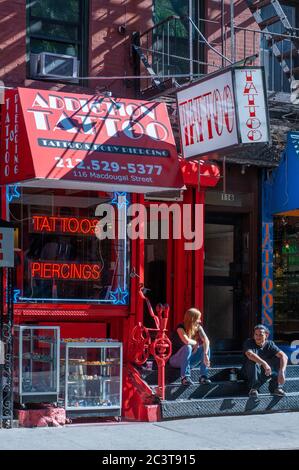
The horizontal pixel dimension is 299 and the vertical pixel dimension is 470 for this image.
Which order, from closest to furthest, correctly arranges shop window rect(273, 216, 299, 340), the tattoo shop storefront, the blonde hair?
the tattoo shop storefront → the blonde hair → shop window rect(273, 216, 299, 340)

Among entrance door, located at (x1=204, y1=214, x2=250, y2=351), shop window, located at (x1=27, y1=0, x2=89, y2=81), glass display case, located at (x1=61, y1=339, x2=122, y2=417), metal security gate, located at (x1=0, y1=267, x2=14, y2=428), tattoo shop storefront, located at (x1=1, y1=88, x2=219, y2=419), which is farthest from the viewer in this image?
entrance door, located at (x1=204, y1=214, x2=250, y2=351)

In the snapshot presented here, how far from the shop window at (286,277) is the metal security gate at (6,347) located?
4871 millimetres

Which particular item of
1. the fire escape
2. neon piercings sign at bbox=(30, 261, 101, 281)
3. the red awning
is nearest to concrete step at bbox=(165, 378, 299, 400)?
neon piercings sign at bbox=(30, 261, 101, 281)

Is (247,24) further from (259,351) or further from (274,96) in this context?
(259,351)

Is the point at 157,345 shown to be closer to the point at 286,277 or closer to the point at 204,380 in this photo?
the point at 204,380

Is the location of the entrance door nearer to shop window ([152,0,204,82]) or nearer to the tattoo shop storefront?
the tattoo shop storefront

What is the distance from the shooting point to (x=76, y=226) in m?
12.3

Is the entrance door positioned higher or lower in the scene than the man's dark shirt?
higher

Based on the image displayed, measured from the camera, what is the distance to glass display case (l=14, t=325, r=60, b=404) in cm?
1105

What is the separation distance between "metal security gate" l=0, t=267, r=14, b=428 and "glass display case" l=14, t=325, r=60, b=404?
0.92 feet

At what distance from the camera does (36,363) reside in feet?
37.0

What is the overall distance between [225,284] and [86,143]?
391cm

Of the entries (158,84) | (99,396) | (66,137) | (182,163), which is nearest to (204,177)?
(182,163)

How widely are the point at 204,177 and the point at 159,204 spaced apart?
2.85ft
